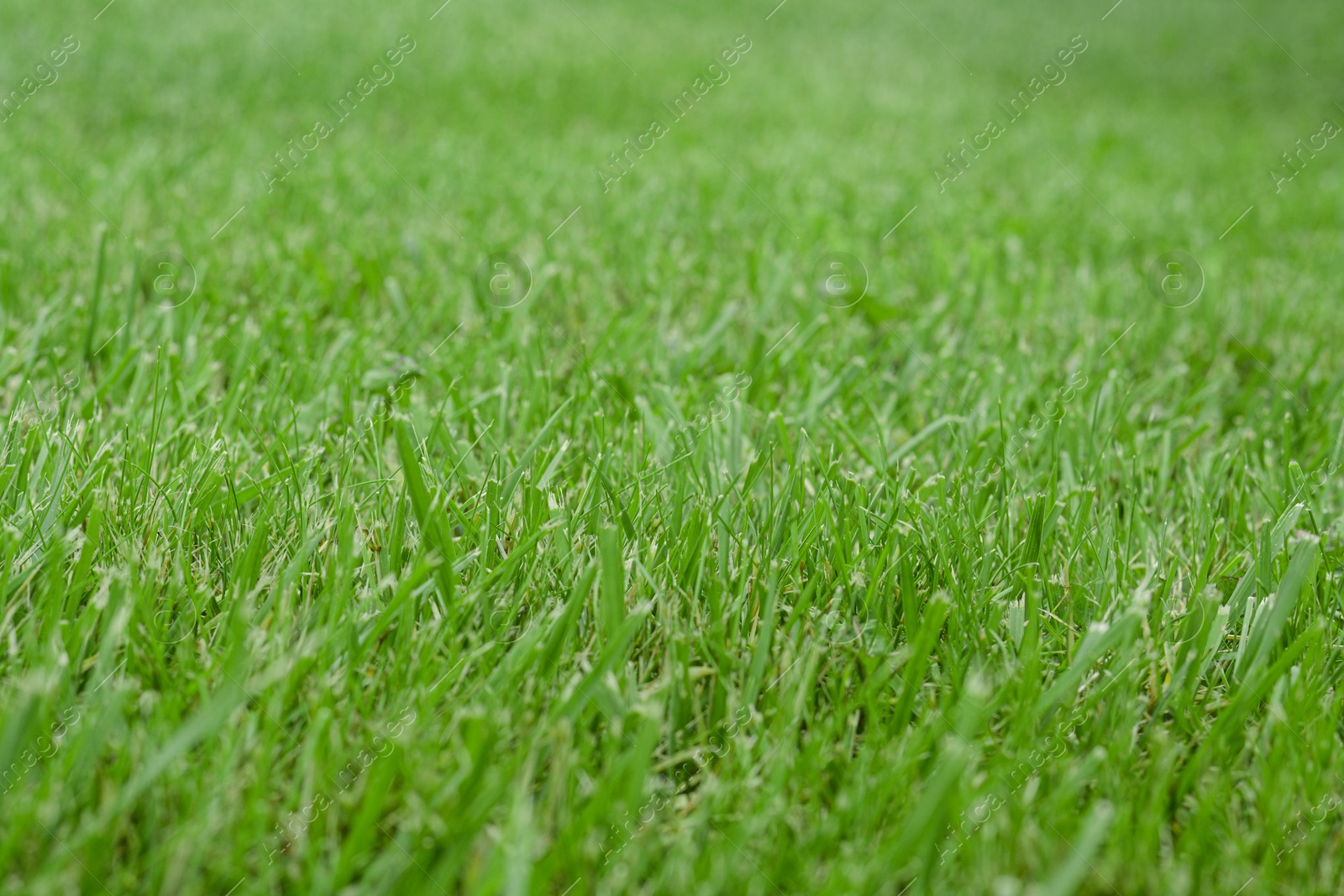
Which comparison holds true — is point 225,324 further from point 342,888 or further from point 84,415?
point 342,888

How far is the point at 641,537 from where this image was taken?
153 centimetres

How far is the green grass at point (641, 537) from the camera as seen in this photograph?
1.04 meters

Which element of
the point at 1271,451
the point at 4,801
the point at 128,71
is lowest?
the point at 1271,451

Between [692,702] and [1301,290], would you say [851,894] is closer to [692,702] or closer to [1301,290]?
[692,702]

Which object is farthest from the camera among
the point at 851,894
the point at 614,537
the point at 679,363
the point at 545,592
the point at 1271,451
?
the point at 679,363

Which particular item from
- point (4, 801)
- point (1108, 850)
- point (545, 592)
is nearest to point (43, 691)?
point (4, 801)

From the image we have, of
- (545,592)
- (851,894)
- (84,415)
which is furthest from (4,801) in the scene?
(84,415)

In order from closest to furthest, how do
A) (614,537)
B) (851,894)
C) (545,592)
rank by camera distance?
(851,894) < (614,537) < (545,592)

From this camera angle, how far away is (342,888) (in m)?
0.98

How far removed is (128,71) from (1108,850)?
5.28 meters

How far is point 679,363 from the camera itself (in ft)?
7.62

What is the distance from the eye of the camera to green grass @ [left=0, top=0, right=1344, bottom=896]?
104 cm

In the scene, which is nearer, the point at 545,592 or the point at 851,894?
the point at 851,894

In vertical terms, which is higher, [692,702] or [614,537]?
[614,537]
